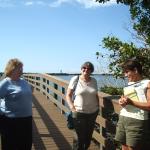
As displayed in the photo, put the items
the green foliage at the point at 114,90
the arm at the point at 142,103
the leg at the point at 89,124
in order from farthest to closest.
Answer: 1. the green foliage at the point at 114,90
2. the leg at the point at 89,124
3. the arm at the point at 142,103

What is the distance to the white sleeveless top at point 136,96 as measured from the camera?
15.4ft

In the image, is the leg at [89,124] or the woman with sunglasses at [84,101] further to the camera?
the leg at [89,124]

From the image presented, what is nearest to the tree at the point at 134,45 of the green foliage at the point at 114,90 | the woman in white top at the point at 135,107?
the green foliage at the point at 114,90

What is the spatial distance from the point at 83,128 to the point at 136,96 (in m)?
1.75

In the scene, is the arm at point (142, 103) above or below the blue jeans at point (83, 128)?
above

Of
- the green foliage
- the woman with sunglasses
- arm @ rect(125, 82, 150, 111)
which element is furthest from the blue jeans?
the green foliage

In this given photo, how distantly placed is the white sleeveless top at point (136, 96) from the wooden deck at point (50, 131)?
2.96 metres

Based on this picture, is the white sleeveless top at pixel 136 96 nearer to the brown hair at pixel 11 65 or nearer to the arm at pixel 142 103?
the arm at pixel 142 103

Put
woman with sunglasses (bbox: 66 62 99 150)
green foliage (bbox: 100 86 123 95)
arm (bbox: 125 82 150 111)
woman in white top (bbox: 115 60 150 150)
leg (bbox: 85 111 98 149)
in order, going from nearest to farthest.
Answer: arm (bbox: 125 82 150 111) → woman in white top (bbox: 115 60 150 150) → woman with sunglasses (bbox: 66 62 99 150) → leg (bbox: 85 111 98 149) → green foliage (bbox: 100 86 123 95)

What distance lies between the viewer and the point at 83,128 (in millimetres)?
6316

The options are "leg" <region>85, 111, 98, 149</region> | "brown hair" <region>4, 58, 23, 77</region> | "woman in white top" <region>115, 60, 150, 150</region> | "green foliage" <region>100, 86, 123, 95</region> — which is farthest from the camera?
"green foliage" <region>100, 86, 123, 95</region>

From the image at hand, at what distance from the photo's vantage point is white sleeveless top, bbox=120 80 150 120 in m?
4.70

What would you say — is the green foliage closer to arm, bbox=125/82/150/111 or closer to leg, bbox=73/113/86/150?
leg, bbox=73/113/86/150

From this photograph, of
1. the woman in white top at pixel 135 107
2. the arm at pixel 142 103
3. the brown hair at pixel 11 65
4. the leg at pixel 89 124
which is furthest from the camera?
the leg at pixel 89 124
